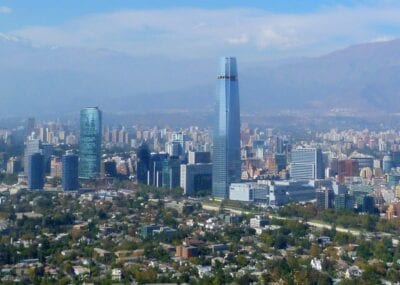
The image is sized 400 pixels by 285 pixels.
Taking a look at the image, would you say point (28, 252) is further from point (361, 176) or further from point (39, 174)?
point (361, 176)

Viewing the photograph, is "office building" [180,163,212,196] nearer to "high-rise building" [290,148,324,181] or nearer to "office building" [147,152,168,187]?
"office building" [147,152,168,187]

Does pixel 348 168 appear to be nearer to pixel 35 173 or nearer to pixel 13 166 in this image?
pixel 35 173

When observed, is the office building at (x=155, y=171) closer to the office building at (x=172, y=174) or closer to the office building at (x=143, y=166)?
the office building at (x=143, y=166)

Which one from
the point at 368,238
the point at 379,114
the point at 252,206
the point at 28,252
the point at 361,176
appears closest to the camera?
the point at 28,252

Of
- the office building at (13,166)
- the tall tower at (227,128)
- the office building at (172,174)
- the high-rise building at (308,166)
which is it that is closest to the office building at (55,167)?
the office building at (13,166)

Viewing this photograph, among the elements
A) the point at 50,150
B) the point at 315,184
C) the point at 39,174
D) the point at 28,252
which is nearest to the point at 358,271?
the point at 28,252

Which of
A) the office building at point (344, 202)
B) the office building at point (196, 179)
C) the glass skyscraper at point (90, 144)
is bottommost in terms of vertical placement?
the office building at point (344, 202)

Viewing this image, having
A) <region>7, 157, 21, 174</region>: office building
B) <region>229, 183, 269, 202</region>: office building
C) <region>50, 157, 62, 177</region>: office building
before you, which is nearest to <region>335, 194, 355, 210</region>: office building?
<region>229, 183, 269, 202</region>: office building
